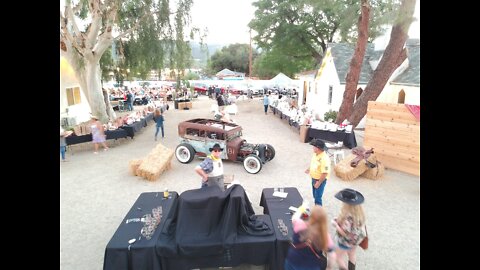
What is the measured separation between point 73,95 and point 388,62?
17356mm

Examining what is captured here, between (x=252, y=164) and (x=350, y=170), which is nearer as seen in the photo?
(x=350, y=170)

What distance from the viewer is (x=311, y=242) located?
11.2 ft

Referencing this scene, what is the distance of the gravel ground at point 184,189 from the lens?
17.9ft

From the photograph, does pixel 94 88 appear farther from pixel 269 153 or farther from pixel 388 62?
pixel 388 62

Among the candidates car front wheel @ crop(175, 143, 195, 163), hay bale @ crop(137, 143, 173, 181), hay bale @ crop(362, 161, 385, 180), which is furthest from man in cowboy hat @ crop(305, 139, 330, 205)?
car front wheel @ crop(175, 143, 195, 163)

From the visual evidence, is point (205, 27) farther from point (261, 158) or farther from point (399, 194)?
point (399, 194)

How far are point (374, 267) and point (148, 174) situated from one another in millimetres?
6485

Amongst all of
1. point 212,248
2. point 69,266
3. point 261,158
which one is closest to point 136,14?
point 261,158

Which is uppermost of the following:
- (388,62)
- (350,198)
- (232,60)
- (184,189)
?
(232,60)

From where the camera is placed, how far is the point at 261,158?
389 inches

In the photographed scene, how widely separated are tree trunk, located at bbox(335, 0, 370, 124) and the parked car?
23.9 ft

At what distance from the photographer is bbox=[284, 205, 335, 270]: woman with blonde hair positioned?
10.8ft

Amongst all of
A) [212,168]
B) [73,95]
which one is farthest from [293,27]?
[212,168]

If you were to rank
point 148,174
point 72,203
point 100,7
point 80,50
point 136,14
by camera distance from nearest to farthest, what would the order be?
point 72,203 → point 148,174 → point 100,7 → point 80,50 → point 136,14
